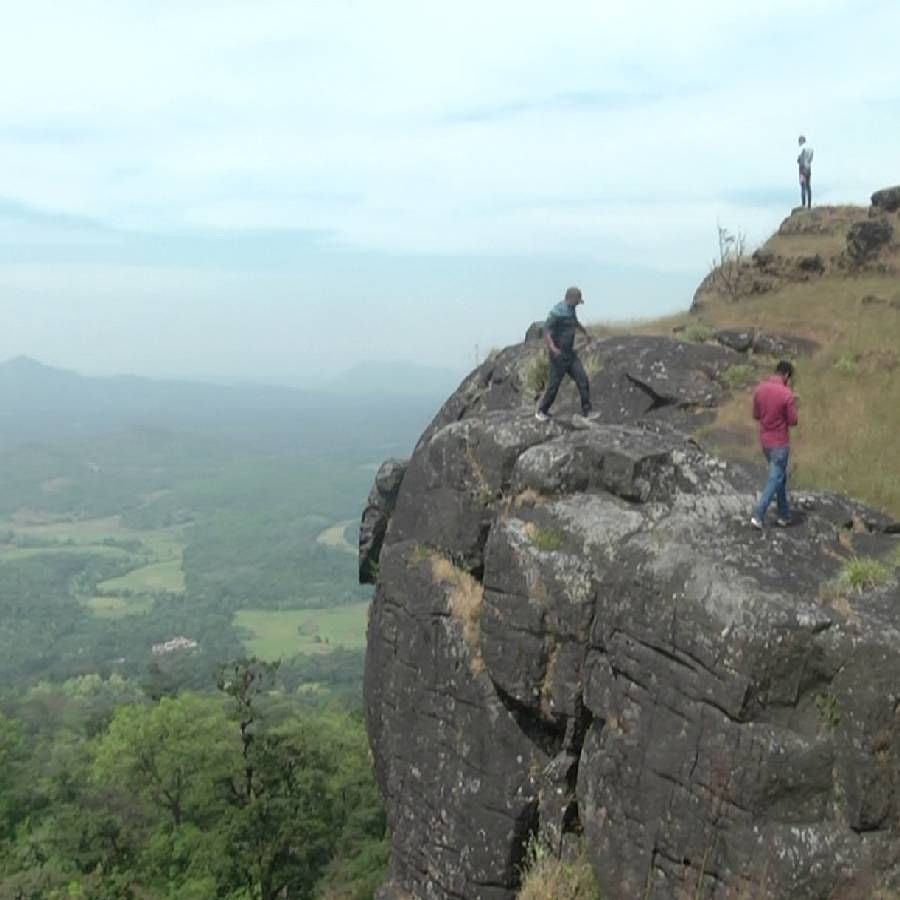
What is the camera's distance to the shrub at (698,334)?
78.7ft

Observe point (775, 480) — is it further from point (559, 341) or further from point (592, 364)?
point (592, 364)

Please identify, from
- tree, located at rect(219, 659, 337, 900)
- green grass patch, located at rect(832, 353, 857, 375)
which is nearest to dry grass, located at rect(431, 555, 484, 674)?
green grass patch, located at rect(832, 353, 857, 375)

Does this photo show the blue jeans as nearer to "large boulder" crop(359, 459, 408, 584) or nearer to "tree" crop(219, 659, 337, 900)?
"large boulder" crop(359, 459, 408, 584)

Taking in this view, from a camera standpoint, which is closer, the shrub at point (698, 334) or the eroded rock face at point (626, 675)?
the eroded rock face at point (626, 675)

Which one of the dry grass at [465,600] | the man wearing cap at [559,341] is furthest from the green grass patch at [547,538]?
the man wearing cap at [559,341]

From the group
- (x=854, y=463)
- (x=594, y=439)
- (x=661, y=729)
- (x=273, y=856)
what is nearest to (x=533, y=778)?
(x=661, y=729)

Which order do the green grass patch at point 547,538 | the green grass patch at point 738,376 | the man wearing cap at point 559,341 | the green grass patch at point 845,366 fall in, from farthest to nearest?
1. the green grass patch at point 845,366
2. the green grass patch at point 738,376
3. the man wearing cap at point 559,341
4. the green grass patch at point 547,538

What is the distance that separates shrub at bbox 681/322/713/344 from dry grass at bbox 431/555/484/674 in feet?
37.3

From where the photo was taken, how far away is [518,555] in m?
14.0

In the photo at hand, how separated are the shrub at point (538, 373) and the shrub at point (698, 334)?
4782 mm

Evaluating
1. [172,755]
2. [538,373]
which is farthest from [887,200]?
[172,755]

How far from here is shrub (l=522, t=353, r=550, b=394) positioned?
21.2 m

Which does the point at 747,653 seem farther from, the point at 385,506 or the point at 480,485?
the point at 385,506

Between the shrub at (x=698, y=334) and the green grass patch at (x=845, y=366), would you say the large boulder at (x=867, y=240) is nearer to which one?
the shrub at (x=698, y=334)
